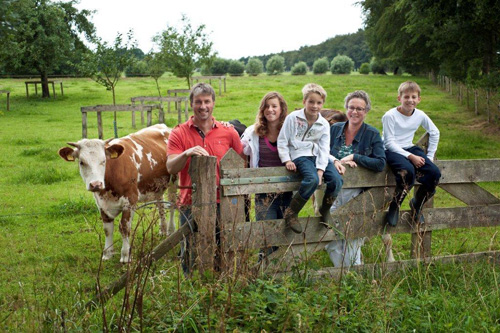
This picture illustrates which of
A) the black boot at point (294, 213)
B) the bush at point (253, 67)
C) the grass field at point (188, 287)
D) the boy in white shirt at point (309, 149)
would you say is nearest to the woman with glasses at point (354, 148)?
the boy in white shirt at point (309, 149)

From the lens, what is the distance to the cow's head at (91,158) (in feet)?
20.6

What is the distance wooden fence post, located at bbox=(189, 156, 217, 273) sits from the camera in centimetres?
436

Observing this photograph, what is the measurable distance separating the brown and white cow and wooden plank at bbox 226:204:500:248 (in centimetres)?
153

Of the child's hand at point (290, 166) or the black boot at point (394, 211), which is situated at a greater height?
the child's hand at point (290, 166)

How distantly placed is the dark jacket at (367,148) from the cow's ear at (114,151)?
2678 millimetres

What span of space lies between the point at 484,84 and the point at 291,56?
127 meters

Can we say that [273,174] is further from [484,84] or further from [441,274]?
[484,84]

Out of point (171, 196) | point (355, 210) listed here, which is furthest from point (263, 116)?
point (171, 196)

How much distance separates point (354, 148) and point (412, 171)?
62 centimetres

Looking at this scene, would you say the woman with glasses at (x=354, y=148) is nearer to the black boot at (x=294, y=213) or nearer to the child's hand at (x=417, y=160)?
the child's hand at (x=417, y=160)

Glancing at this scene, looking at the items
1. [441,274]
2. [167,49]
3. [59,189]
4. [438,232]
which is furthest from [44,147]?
[167,49]

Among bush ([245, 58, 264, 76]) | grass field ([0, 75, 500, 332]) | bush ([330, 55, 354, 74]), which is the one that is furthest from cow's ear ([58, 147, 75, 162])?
bush ([330, 55, 354, 74])

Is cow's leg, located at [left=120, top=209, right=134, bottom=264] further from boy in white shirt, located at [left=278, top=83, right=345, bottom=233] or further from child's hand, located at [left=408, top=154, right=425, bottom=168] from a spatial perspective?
child's hand, located at [left=408, top=154, right=425, bottom=168]

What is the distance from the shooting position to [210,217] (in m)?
4.43
